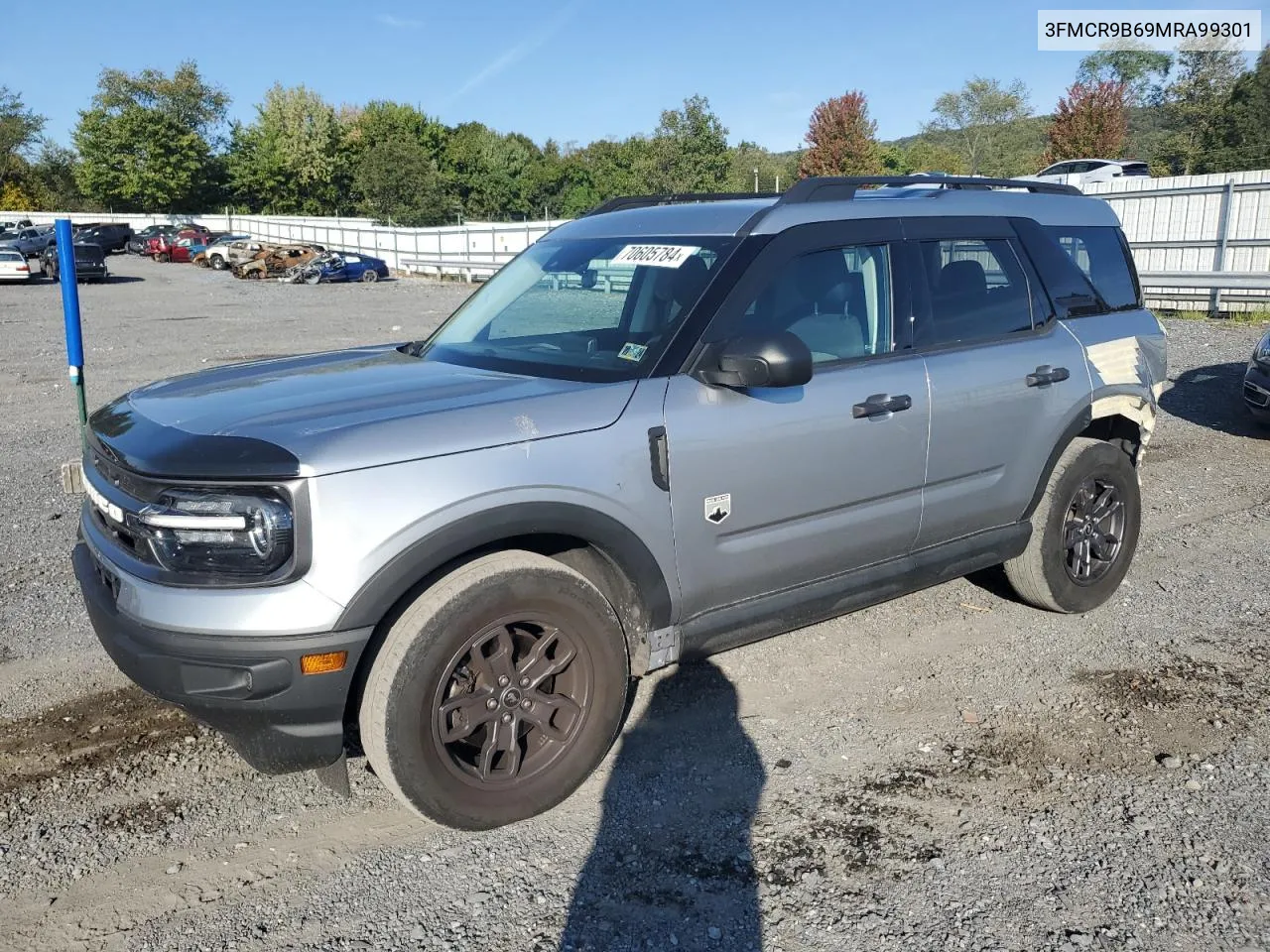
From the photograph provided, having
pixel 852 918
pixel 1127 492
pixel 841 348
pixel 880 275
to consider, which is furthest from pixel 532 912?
pixel 1127 492

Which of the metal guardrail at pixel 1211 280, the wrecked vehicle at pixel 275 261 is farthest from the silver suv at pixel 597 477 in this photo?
the wrecked vehicle at pixel 275 261

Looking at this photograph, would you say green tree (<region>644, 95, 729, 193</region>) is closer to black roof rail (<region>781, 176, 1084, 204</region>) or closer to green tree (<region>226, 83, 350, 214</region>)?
green tree (<region>226, 83, 350, 214</region>)

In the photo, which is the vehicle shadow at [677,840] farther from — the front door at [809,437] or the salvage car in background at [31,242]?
the salvage car in background at [31,242]

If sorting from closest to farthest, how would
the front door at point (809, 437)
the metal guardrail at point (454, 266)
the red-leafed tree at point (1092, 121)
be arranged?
1. the front door at point (809, 437)
2. the metal guardrail at point (454, 266)
3. the red-leafed tree at point (1092, 121)

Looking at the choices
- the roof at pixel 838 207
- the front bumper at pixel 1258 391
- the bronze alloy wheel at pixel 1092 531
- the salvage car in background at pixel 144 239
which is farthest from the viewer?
the salvage car in background at pixel 144 239

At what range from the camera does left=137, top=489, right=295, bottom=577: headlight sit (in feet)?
8.93

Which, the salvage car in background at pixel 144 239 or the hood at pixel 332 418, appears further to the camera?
the salvage car in background at pixel 144 239

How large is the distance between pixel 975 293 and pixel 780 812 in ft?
7.82

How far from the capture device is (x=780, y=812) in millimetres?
3273

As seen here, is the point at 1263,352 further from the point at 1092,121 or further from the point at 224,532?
the point at 1092,121

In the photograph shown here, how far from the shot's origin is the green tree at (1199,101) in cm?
5112

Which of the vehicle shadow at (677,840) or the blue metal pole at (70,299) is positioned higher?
the blue metal pole at (70,299)

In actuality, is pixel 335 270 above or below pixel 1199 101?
below

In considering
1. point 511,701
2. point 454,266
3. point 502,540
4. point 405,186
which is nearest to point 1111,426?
point 502,540
